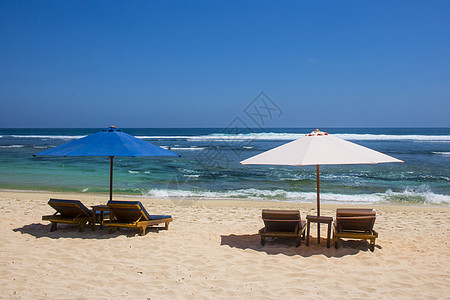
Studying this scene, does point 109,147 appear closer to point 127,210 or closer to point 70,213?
point 127,210

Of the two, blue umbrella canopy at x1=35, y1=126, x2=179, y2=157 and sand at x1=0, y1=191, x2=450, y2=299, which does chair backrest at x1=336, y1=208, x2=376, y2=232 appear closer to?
sand at x1=0, y1=191, x2=450, y2=299

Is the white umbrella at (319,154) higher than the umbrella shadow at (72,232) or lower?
higher

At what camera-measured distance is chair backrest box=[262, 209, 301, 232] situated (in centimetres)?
557

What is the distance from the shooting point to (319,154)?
5.16 metres

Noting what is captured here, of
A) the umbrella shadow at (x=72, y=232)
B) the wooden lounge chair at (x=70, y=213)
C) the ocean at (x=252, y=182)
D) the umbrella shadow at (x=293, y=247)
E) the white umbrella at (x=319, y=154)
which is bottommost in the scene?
the ocean at (x=252, y=182)

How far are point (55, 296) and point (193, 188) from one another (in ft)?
33.6

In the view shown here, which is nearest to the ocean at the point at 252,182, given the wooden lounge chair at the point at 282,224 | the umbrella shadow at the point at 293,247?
the umbrella shadow at the point at 293,247

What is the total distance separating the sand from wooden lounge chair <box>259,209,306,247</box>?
0.23m

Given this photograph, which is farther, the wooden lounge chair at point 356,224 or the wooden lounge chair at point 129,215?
the wooden lounge chair at point 129,215

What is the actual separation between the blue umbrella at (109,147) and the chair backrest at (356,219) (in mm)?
3007

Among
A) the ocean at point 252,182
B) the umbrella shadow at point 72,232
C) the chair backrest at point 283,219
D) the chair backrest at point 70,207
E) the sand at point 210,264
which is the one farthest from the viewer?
the ocean at point 252,182

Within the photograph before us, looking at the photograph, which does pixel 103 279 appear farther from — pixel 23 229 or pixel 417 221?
pixel 417 221

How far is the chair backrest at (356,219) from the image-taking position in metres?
5.47

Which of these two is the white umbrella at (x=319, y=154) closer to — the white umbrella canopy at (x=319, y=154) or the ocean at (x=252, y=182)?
the white umbrella canopy at (x=319, y=154)
